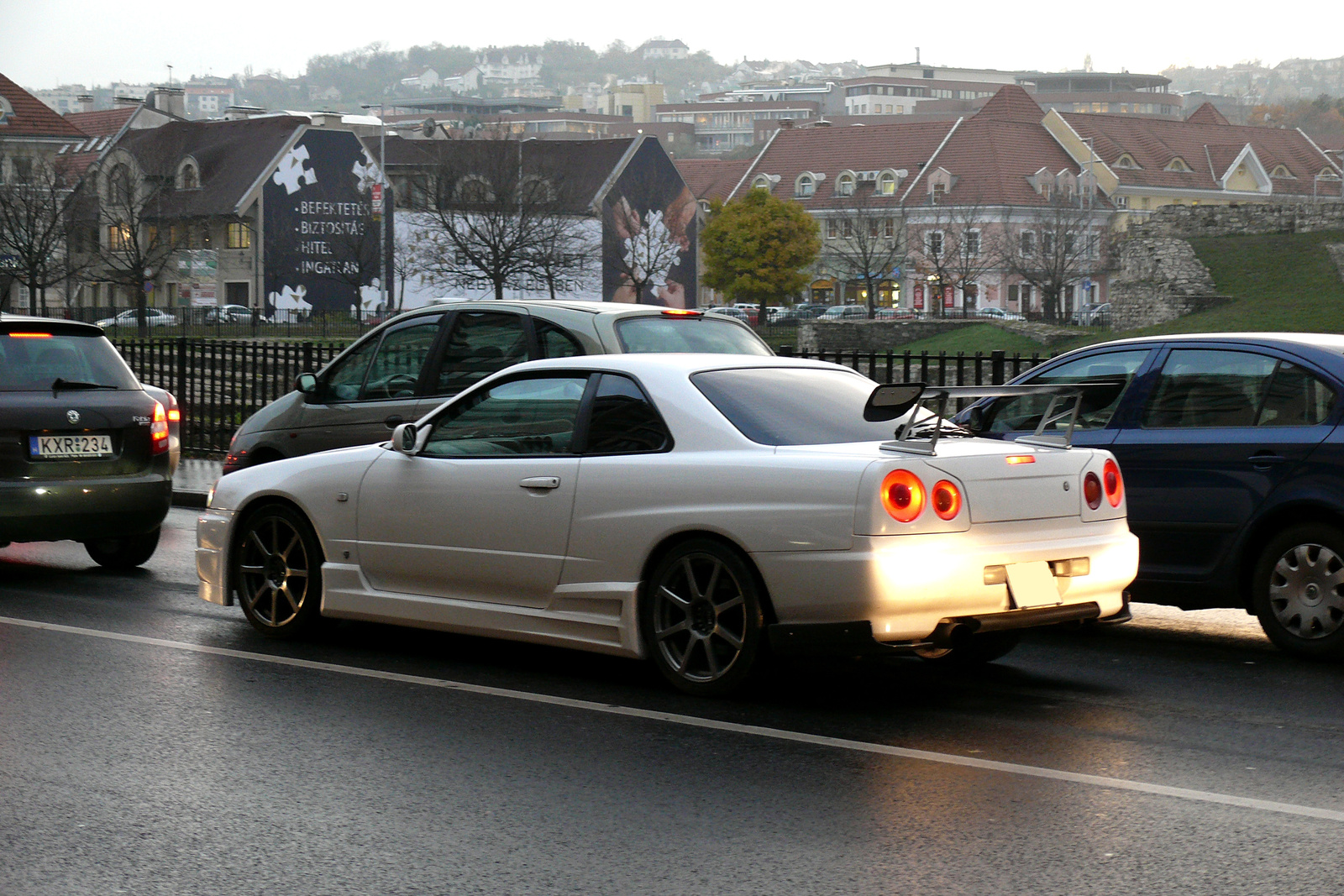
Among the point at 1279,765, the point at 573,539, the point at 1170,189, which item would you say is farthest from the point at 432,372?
the point at 1170,189

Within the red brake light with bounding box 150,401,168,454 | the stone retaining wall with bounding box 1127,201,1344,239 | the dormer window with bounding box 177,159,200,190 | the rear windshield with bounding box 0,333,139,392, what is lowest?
the red brake light with bounding box 150,401,168,454

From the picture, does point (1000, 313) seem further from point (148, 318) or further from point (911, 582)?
point (911, 582)

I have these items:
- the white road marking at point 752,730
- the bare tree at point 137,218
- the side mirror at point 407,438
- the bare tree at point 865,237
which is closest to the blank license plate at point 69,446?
the white road marking at point 752,730

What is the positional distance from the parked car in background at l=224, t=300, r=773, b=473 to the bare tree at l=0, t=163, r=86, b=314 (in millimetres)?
35921

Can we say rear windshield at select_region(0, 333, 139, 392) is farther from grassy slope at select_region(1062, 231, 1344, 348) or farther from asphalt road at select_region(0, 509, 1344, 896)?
grassy slope at select_region(1062, 231, 1344, 348)

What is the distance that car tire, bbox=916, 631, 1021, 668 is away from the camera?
7.71 metres

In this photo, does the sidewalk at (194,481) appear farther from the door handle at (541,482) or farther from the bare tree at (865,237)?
the bare tree at (865,237)

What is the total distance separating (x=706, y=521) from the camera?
6.77 meters

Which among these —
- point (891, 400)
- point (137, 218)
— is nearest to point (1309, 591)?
point (891, 400)

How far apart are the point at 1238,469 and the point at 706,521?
2974 mm

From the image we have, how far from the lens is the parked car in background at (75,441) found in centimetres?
1056

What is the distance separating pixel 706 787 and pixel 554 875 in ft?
3.46

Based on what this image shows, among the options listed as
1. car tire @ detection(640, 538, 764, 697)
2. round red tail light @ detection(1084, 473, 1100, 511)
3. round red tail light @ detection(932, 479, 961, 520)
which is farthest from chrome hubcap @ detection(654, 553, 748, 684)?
round red tail light @ detection(1084, 473, 1100, 511)

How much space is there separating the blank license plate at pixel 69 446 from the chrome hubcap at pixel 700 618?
5341 millimetres
